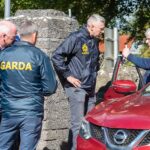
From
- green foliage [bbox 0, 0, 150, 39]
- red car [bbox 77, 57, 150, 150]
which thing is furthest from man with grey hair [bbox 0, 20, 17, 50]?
green foliage [bbox 0, 0, 150, 39]

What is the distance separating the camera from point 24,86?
5730 millimetres

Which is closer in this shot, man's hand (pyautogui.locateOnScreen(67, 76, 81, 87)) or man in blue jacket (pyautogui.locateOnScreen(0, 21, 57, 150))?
man in blue jacket (pyautogui.locateOnScreen(0, 21, 57, 150))

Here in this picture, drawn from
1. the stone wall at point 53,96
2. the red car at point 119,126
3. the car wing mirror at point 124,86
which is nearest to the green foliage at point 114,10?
the stone wall at point 53,96

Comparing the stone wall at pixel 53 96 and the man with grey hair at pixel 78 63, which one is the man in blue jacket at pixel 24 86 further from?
the stone wall at pixel 53 96

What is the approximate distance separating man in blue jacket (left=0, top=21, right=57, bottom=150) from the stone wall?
80.7 inches

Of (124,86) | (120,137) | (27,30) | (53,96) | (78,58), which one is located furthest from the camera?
(53,96)

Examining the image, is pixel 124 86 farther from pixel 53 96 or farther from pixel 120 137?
pixel 53 96

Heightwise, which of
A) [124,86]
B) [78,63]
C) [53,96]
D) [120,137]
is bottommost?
[53,96]

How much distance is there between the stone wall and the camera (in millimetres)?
7930

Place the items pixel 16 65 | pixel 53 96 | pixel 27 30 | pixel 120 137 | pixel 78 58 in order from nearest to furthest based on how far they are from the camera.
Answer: pixel 120 137 < pixel 16 65 < pixel 27 30 < pixel 78 58 < pixel 53 96

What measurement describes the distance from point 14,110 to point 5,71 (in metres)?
0.41

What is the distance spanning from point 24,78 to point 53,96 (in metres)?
2.30

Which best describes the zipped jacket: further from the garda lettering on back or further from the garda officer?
the garda lettering on back

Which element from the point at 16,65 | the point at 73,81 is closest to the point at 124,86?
the point at 73,81
